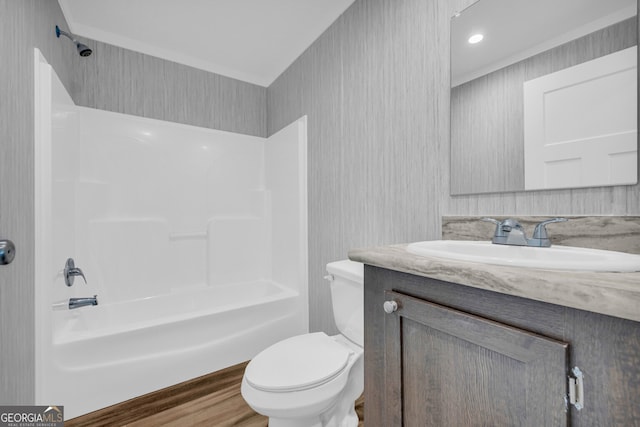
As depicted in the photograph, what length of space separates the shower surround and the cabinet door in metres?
1.49

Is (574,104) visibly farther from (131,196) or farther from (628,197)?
(131,196)

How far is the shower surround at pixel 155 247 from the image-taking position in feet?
4.78

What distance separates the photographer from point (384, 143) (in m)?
1.44

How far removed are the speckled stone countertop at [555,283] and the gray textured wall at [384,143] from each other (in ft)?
1.60

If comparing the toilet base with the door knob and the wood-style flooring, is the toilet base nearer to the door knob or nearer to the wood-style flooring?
the wood-style flooring

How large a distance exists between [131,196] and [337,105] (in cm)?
177

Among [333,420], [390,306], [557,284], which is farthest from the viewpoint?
[333,420]

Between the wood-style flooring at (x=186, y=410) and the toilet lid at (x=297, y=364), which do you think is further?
the wood-style flooring at (x=186, y=410)

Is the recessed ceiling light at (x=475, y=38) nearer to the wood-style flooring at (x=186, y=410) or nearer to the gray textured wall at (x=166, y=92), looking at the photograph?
the wood-style flooring at (x=186, y=410)

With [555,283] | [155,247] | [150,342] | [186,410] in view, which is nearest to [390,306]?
[555,283]

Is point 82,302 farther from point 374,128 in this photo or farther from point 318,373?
point 374,128

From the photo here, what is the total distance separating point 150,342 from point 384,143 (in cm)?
181

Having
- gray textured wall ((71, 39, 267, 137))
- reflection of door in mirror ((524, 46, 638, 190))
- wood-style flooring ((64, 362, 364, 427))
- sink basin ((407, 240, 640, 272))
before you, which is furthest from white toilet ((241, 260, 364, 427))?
gray textured wall ((71, 39, 267, 137))

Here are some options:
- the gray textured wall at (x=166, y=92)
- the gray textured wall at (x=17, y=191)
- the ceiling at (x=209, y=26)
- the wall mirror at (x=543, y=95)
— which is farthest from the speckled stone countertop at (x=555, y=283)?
the gray textured wall at (x=166, y=92)
